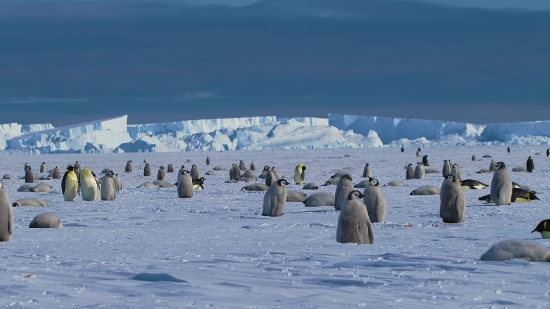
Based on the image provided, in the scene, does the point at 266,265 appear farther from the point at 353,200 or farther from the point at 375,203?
the point at 375,203

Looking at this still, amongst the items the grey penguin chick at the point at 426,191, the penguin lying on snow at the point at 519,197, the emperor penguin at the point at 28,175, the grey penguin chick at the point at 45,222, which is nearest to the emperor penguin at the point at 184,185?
the grey penguin chick at the point at 426,191

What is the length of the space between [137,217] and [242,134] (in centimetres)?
8226

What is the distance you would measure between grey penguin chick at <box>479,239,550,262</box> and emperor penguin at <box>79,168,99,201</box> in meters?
9.98

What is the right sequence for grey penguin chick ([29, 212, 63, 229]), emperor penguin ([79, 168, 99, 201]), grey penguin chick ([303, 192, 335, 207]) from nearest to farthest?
grey penguin chick ([29, 212, 63, 229]) → grey penguin chick ([303, 192, 335, 207]) → emperor penguin ([79, 168, 99, 201])

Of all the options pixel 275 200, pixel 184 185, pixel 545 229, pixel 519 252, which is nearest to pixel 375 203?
pixel 275 200

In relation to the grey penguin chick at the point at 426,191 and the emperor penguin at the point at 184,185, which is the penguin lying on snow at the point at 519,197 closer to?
the grey penguin chick at the point at 426,191

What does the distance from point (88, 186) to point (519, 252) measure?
10.2 meters

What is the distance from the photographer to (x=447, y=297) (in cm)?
436

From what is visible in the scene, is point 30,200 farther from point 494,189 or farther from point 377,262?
point 377,262

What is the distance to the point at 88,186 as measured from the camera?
14.5 meters

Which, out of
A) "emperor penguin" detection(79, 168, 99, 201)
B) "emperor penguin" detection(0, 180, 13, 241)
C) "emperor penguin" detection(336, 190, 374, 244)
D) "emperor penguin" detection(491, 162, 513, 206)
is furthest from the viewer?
"emperor penguin" detection(79, 168, 99, 201)

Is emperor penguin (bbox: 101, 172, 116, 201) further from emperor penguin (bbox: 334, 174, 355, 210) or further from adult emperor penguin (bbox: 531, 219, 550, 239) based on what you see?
adult emperor penguin (bbox: 531, 219, 550, 239)

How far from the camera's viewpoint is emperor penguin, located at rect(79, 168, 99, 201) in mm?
14383

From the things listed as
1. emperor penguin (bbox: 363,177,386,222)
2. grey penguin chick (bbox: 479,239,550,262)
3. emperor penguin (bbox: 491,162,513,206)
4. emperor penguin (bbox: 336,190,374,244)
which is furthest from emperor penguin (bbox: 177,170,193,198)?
grey penguin chick (bbox: 479,239,550,262)
